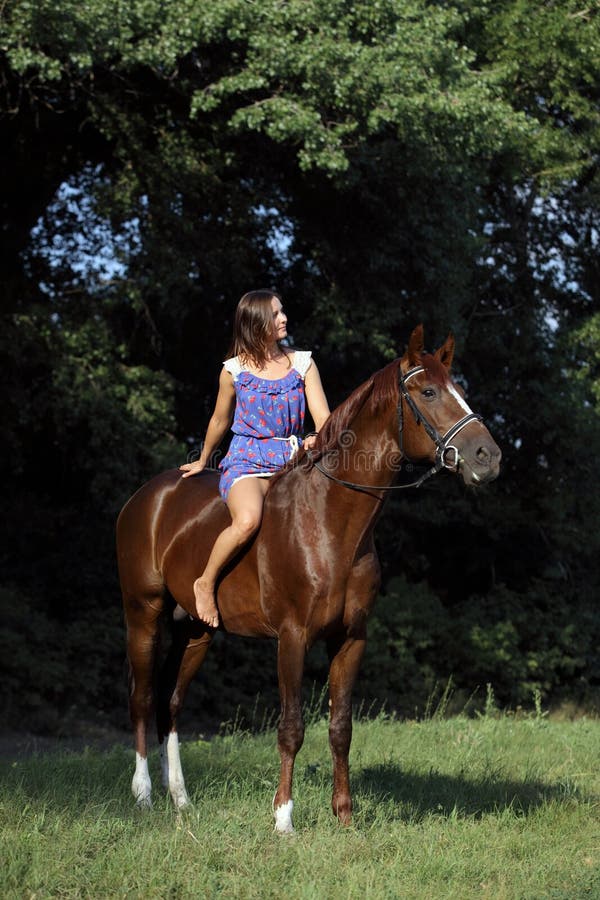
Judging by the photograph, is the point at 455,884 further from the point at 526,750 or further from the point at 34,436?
the point at 34,436

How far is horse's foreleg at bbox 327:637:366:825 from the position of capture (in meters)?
5.70

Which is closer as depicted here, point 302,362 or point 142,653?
point 302,362

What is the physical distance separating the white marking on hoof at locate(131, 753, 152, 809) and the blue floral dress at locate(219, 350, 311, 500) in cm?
188

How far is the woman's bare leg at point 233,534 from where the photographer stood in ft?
19.2

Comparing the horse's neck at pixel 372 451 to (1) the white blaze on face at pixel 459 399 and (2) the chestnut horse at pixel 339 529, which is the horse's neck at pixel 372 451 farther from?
(1) the white blaze on face at pixel 459 399

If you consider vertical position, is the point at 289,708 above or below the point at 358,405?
below

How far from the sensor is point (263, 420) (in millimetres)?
6109

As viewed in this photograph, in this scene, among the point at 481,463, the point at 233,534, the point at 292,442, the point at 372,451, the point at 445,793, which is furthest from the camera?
the point at 445,793

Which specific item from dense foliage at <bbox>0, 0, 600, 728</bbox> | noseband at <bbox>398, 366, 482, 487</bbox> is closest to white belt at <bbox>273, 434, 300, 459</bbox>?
noseband at <bbox>398, 366, 482, 487</bbox>

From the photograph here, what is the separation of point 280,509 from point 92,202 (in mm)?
10241

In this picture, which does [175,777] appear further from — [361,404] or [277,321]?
[277,321]

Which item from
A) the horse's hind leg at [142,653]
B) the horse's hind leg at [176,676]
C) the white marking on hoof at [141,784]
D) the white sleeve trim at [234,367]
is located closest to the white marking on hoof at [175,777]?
the horse's hind leg at [176,676]

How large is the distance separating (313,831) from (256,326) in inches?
112

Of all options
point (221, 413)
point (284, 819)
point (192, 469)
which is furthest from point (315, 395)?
point (284, 819)
